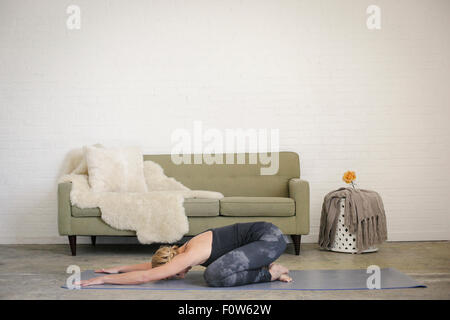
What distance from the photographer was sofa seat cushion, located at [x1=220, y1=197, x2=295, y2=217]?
439cm

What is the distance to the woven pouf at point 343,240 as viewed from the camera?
4.54 meters

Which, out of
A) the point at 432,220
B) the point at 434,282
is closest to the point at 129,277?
the point at 434,282

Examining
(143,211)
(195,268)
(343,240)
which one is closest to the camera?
(195,268)

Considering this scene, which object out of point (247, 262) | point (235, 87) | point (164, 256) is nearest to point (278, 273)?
point (247, 262)

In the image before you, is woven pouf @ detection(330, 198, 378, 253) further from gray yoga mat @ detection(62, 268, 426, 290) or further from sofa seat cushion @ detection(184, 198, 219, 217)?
sofa seat cushion @ detection(184, 198, 219, 217)

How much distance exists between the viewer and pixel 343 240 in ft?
15.0

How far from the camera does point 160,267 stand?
2896 mm

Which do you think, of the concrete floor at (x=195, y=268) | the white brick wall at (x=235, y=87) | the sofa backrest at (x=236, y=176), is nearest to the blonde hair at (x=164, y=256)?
the concrete floor at (x=195, y=268)

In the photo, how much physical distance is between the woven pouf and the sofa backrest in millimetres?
636

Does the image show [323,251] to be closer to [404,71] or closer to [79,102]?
[404,71]

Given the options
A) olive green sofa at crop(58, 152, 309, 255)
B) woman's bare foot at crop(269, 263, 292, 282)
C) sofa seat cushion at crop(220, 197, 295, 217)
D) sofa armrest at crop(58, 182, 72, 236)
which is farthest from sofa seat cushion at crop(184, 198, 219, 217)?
woman's bare foot at crop(269, 263, 292, 282)

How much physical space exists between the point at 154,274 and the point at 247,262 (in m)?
0.55

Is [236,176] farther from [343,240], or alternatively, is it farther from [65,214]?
[65,214]

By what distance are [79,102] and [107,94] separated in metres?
0.31
